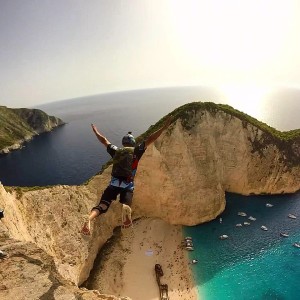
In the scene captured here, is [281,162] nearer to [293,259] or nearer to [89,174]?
[293,259]

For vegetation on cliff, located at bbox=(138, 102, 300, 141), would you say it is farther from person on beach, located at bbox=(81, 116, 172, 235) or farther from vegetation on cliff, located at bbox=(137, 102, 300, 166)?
person on beach, located at bbox=(81, 116, 172, 235)

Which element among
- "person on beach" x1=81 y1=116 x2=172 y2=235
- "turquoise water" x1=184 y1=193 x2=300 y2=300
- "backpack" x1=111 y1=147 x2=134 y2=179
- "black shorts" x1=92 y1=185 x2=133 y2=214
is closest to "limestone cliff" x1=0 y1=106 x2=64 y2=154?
"turquoise water" x1=184 y1=193 x2=300 y2=300

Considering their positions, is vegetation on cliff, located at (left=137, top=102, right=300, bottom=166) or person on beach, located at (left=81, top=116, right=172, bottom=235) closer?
person on beach, located at (left=81, top=116, right=172, bottom=235)

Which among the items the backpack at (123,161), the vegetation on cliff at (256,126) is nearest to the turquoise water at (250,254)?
the vegetation on cliff at (256,126)

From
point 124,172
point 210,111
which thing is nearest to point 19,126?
point 210,111

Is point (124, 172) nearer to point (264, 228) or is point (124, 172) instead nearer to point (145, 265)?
point (145, 265)

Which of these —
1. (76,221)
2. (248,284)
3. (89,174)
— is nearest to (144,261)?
(76,221)
